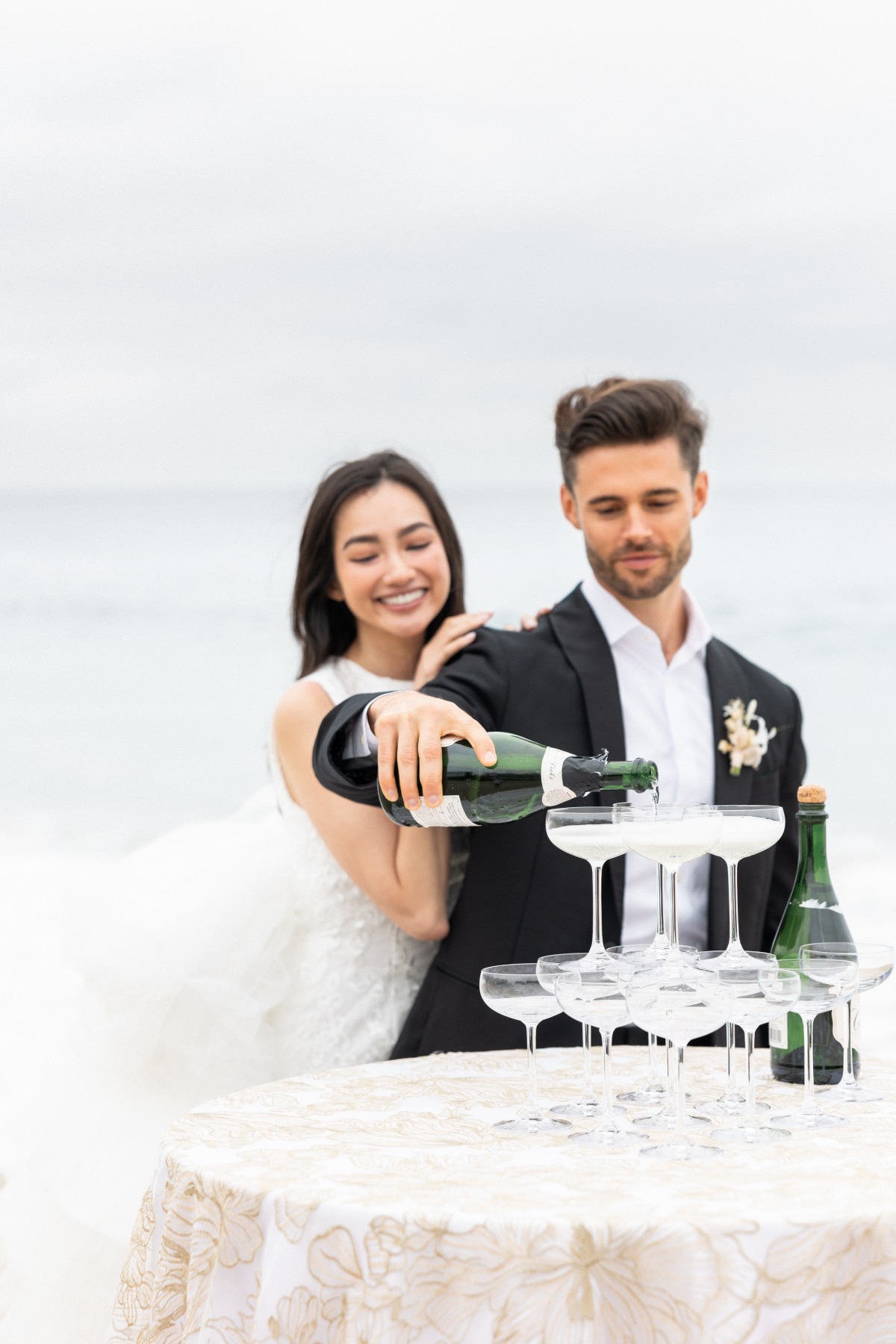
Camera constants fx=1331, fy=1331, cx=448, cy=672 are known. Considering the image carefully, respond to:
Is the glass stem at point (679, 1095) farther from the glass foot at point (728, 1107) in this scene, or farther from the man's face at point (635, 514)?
the man's face at point (635, 514)

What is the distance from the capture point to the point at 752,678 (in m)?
2.84

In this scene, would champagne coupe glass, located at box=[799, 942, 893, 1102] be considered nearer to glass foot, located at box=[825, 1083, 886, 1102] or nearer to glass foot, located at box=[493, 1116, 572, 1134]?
glass foot, located at box=[825, 1083, 886, 1102]

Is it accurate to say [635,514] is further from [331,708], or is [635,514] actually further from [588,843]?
[588,843]

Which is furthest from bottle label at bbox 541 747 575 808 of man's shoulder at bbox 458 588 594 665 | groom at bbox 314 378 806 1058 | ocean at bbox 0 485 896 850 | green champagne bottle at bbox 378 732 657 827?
ocean at bbox 0 485 896 850

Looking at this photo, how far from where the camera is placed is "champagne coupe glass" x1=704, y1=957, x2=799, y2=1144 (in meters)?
1.54

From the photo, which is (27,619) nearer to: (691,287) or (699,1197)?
(691,287)

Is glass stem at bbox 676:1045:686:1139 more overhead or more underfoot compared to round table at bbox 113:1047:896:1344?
more overhead

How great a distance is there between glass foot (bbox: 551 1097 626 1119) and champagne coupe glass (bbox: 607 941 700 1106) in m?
0.06

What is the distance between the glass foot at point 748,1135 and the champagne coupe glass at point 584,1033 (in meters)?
0.19

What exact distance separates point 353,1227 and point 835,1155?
1.88ft

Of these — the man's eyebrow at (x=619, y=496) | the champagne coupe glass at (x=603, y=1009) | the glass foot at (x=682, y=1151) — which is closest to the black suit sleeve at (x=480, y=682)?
the man's eyebrow at (x=619, y=496)

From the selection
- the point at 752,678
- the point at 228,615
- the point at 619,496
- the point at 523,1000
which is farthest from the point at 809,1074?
the point at 228,615

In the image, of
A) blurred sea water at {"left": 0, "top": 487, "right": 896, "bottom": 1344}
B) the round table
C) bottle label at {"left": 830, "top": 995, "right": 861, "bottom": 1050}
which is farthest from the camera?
blurred sea water at {"left": 0, "top": 487, "right": 896, "bottom": 1344}

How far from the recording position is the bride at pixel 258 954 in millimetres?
2578
